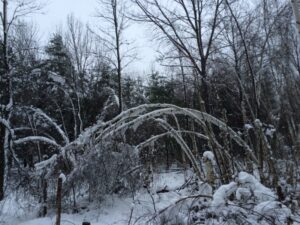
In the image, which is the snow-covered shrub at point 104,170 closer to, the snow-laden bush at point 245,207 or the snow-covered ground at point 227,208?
the snow-covered ground at point 227,208

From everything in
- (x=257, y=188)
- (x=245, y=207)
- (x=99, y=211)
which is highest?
(x=257, y=188)

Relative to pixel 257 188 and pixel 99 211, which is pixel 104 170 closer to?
pixel 99 211

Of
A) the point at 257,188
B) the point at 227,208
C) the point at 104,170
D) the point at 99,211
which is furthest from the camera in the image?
the point at 99,211

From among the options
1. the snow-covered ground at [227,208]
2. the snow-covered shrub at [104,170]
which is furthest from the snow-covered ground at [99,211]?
the snow-covered shrub at [104,170]

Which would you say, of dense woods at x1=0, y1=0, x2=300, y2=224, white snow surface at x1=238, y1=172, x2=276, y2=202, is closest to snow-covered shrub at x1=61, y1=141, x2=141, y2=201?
dense woods at x1=0, y1=0, x2=300, y2=224

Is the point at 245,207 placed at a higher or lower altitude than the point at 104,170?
lower

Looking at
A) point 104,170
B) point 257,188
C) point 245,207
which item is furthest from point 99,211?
point 257,188

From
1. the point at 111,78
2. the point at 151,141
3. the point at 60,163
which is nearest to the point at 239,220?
the point at 151,141

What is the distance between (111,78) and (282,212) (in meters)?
22.8

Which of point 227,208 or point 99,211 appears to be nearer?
point 227,208

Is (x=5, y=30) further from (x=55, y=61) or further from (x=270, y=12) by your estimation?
(x=55, y=61)

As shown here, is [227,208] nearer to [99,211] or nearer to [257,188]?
[257,188]

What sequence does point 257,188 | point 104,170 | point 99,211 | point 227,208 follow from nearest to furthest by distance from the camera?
point 227,208, point 257,188, point 104,170, point 99,211

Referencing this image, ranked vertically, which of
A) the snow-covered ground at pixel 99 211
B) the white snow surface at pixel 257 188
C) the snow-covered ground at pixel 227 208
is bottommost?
the snow-covered ground at pixel 99 211
